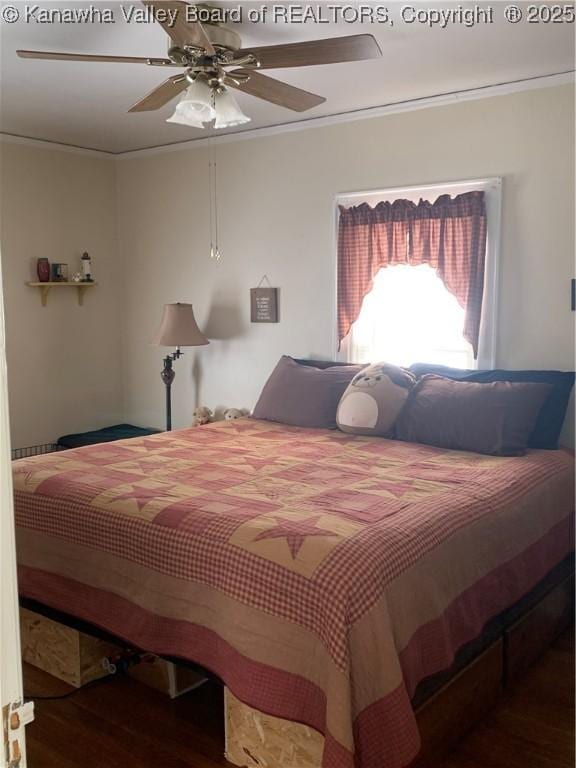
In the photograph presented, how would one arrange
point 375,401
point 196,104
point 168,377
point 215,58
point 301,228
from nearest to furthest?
1. point 215,58
2. point 196,104
3. point 375,401
4. point 301,228
5. point 168,377

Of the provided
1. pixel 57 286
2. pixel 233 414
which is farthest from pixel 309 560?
pixel 57 286

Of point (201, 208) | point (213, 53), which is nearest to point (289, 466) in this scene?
point (213, 53)

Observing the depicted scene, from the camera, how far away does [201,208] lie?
5070 millimetres

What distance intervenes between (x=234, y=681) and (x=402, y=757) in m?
0.51

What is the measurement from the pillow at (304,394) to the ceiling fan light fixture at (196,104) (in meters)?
1.68

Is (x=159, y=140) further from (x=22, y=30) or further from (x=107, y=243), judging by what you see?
(x=22, y=30)

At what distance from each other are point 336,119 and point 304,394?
1.64 meters

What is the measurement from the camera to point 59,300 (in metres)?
5.23

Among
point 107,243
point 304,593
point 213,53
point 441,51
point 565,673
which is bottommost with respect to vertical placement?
point 565,673

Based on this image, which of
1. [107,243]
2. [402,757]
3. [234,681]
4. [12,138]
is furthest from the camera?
[107,243]

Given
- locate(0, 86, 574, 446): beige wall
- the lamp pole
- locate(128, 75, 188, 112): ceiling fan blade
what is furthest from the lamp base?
locate(128, 75, 188, 112): ceiling fan blade

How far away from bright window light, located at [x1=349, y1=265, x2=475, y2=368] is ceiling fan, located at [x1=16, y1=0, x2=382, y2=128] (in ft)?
Result: 4.77

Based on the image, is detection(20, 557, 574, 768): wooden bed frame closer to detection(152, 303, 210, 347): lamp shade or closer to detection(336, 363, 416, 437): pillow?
detection(336, 363, 416, 437): pillow

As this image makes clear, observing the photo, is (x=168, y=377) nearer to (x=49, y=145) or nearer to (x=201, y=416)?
(x=201, y=416)
